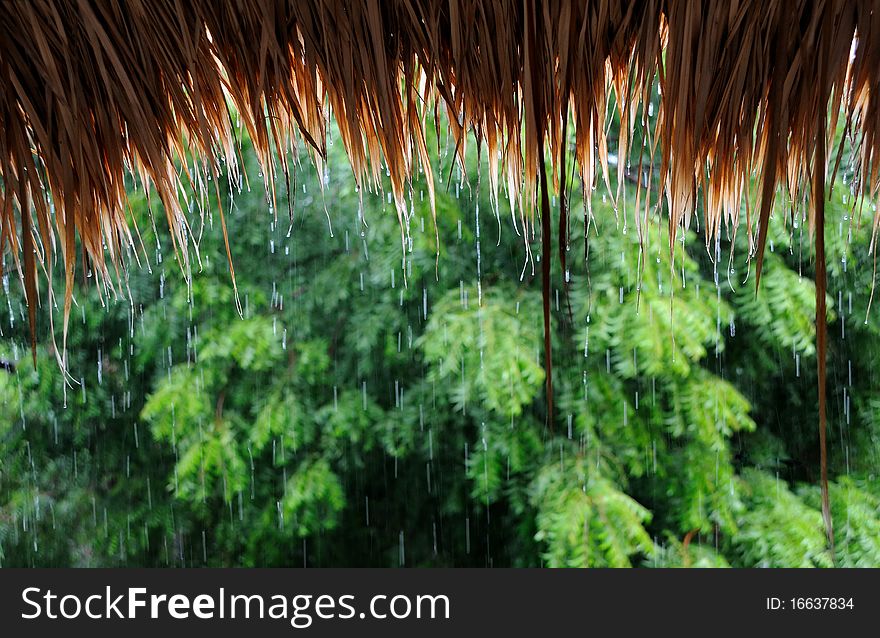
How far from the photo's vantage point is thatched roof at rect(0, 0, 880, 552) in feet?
2.20

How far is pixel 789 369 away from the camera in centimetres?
407

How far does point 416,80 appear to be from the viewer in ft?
2.67

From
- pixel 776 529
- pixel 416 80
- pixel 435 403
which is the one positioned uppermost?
pixel 435 403

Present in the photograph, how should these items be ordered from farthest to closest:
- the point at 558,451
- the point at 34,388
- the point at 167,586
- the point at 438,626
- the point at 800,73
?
1. the point at 34,388
2. the point at 558,451
3. the point at 167,586
4. the point at 438,626
5. the point at 800,73

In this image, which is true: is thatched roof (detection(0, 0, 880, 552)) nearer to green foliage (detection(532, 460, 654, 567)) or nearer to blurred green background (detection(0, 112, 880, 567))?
blurred green background (detection(0, 112, 880, 567))

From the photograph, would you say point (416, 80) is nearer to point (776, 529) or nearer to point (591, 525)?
point (591, 525)

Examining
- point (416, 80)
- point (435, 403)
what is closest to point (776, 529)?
point (435, 403)

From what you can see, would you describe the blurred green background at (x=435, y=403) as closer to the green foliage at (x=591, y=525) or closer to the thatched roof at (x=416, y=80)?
the green foliage at (x=591, y=525)

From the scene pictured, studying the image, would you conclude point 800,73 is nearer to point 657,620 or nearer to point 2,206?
point 2,206

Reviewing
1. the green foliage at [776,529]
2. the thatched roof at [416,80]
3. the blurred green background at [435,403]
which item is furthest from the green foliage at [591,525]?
the thatched roof at [416,80]

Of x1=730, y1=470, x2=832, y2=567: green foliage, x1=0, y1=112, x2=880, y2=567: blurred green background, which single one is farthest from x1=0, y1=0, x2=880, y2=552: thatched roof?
x1=730, y1=470, x2=832, y2=567: green foliage

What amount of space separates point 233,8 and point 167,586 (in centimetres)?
141

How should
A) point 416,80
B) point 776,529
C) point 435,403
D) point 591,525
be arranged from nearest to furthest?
point 416,80
point 591,525
point 776,529
point 435,403

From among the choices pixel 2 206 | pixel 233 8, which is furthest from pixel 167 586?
pixel 233 8
